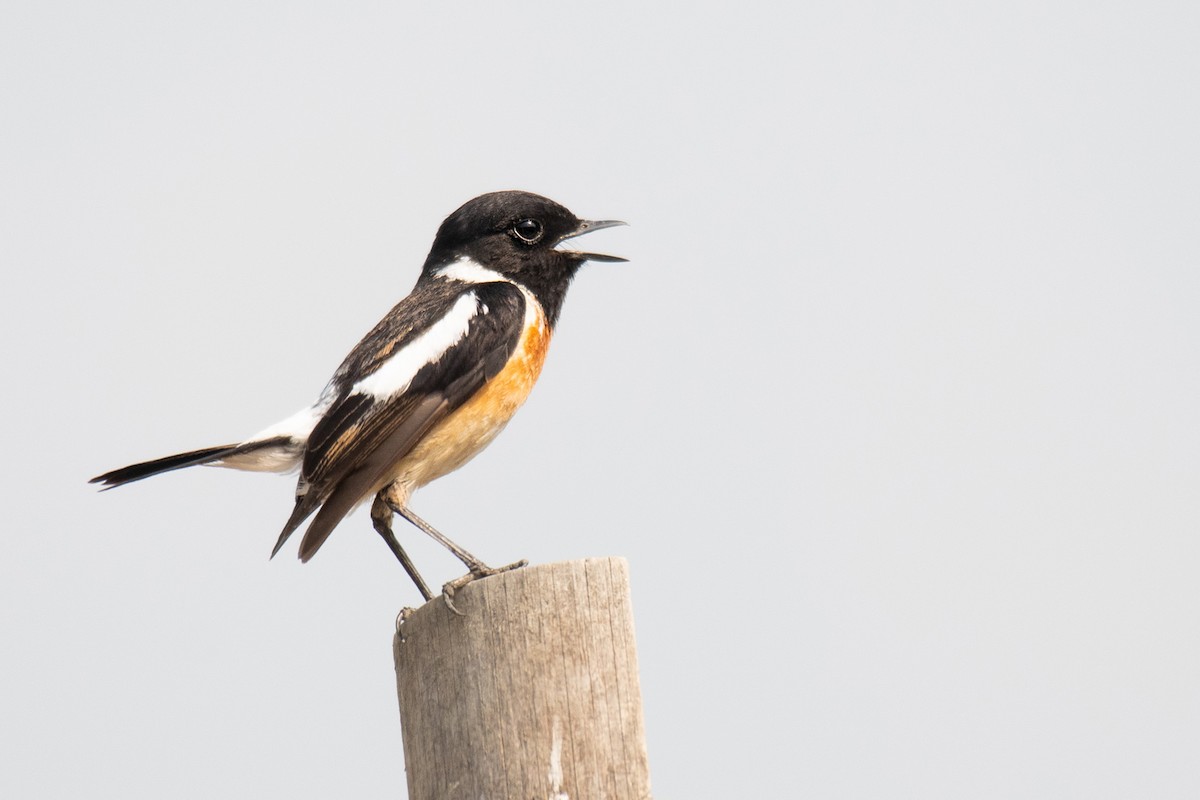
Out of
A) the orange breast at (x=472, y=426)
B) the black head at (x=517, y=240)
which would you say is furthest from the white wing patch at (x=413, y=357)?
the black head at (x=517, y=240)

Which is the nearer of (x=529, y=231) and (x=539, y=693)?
(x=539, y=693)

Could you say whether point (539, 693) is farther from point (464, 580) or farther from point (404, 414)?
point (404, 414)

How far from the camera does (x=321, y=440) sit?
6.73 metres

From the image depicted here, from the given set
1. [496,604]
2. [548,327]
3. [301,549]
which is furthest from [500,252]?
[496,604]

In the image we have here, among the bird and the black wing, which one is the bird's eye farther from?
the black wing

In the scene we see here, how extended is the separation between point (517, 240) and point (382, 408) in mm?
1759

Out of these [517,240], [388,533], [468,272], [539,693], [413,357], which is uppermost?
[517,240]

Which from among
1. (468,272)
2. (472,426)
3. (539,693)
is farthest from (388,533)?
(539,693)

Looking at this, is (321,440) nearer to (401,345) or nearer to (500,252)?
(401,345)

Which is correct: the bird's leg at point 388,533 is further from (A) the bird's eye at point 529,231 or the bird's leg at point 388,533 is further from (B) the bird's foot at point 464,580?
(A) the bird's eye at point 529,231

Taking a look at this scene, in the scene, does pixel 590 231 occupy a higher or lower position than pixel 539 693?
higher

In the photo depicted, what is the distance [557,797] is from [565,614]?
0.56m

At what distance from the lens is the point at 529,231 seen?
26.7 feet

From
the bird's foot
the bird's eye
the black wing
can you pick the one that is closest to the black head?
the bird's eye
